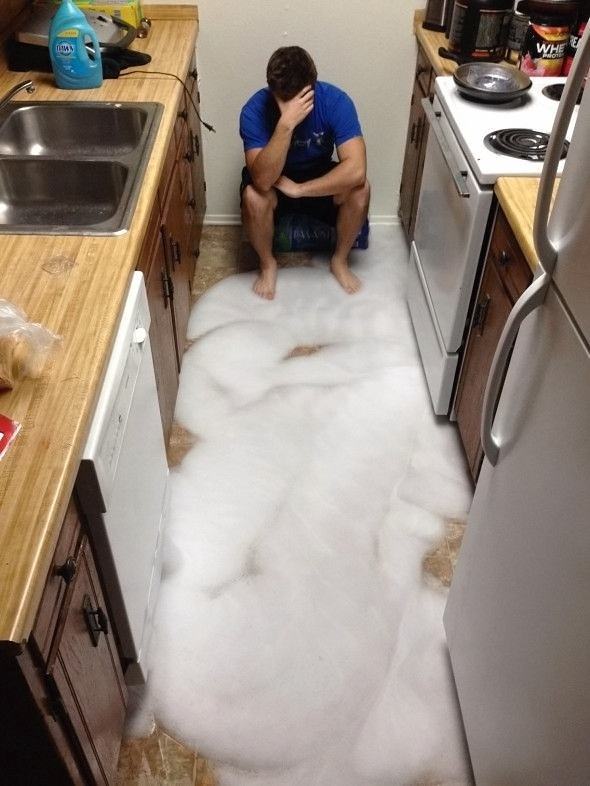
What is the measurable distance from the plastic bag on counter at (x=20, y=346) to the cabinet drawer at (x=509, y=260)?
0.99m

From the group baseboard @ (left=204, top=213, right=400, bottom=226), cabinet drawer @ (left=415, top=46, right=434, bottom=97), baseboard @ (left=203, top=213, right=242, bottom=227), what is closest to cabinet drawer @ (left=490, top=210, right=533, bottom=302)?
cabinet drawer @ (left=415, top=46, right=434, bottom=97)

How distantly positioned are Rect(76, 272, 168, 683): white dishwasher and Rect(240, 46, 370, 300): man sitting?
1231 mm

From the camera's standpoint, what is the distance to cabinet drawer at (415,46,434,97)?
8.21 feet

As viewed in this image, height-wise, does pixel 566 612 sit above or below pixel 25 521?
below

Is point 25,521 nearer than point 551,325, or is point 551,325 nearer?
point 25,521

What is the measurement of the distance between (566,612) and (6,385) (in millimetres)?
846

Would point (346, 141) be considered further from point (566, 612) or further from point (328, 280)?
point (566, 612)

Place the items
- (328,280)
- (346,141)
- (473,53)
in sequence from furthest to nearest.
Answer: (328,280), (346,141), (473,53)

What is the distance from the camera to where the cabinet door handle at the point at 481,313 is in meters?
1.81

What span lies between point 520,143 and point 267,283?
116 centimetres

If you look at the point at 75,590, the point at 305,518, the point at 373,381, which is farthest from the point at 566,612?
the point at 373,381

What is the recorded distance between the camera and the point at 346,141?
256 cm

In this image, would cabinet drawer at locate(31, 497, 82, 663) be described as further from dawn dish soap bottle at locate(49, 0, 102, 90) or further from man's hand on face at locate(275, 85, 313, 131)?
man's hand on face at locate(275, 85, 313, 131)

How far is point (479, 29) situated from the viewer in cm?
232
